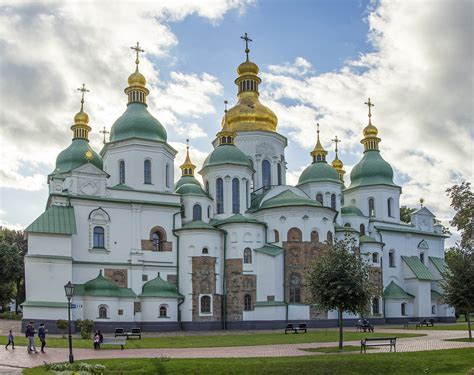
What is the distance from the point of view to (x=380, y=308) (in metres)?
57.6

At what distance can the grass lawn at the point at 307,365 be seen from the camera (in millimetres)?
21859

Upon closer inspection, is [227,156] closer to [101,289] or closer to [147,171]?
[147,171]

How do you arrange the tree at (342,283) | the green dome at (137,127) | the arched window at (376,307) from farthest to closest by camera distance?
the arched window at (376,307) < the green dome at (137,127) < the tree at (342,283)

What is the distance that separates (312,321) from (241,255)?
819 centimetres

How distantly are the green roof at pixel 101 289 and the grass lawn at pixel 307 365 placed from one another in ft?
69.0

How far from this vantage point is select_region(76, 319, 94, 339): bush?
3800 centimetres

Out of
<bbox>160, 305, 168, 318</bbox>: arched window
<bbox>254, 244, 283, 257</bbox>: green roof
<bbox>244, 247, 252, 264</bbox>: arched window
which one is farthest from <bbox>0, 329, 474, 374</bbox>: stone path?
<bbox>244, 247, 252, 264</bbox>: arched window

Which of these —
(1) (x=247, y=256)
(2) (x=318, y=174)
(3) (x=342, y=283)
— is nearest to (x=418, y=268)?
(2) (x=318, y=174)

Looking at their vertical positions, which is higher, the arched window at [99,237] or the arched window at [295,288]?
the arched window at [99,237]

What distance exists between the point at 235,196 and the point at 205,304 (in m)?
11.5

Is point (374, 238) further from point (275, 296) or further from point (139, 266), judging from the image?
point (139, 266)

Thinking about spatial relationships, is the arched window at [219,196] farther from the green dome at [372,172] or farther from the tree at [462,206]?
the tree at [462,206]

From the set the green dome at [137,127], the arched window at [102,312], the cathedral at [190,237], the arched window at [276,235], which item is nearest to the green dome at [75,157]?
the cathedral at [190,237]

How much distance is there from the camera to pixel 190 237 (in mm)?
49094
